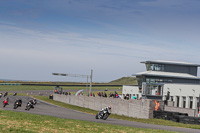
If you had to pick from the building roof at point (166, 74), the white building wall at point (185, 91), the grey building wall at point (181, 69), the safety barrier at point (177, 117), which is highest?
the grey building wall at point (181, 69)

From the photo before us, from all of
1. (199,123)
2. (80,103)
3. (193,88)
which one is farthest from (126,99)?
(80,103)

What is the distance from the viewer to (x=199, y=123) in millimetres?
29734

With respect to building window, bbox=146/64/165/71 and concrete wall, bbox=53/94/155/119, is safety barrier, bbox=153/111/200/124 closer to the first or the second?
concrete wall, bbox=53/94/155/119

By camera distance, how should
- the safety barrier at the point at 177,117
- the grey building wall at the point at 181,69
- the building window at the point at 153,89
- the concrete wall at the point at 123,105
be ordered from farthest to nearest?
the grey building wall at the point at 181,69, the building window at the point at 153,89, the concrete wall at the point at 123,105, the safety barrier at the point at 177,117

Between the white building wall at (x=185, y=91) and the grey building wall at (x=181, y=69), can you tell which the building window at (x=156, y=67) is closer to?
the grey building wall at (x=181, y=69)

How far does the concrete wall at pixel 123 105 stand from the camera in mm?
37781

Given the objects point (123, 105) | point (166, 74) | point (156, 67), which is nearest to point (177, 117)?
point (123, 105)

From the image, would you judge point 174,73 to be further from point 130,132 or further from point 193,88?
point 130,132

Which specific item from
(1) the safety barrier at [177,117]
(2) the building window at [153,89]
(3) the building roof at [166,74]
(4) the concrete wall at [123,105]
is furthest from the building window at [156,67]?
(1) the safety barrier at [177,117]

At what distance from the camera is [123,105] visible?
45.2 meters

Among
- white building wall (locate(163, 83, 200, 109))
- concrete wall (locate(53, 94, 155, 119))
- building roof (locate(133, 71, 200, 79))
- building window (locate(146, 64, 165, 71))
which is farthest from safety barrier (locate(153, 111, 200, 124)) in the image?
building window (locate(146, 64, 165, 71))

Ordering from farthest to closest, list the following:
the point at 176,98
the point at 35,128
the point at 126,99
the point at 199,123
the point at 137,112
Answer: the point at 176,98
the point at 126,99
the point at 137,112
the point at 199,123
the point at 35,128

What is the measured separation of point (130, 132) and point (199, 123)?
1380 cm

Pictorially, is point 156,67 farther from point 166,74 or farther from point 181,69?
point 181,69
